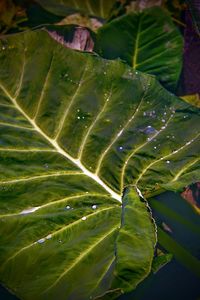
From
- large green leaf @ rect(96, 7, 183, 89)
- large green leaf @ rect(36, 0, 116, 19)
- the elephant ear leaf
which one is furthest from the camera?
large green leaf @ rect(36, 0, 116, 19)

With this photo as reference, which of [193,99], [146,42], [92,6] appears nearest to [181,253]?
[193,99]

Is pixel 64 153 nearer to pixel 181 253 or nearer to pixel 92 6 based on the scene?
pixel 181 253

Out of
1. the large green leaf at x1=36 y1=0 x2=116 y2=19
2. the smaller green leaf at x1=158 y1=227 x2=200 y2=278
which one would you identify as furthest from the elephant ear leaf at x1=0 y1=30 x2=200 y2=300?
the large green leaf at x1=36 y1=0 x2=116 y2=19

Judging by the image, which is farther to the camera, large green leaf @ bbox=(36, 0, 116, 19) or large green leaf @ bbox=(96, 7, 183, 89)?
large green leaf @ bbox=(36, 0, 116, 19)

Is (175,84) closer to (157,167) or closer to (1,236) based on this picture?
(157,167)

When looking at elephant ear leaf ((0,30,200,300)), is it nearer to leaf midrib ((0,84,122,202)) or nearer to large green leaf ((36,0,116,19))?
leaf midrib ((0,84,122,202))

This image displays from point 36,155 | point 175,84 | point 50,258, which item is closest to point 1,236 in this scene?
point 50,258

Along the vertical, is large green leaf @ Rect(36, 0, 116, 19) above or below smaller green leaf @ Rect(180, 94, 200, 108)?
above
